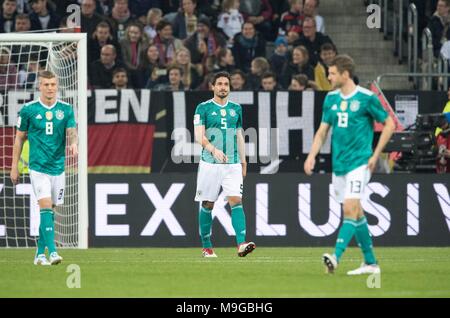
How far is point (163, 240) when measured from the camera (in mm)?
18234

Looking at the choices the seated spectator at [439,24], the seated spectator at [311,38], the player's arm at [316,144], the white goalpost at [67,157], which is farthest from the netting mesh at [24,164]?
the seated spectator at [439,24]

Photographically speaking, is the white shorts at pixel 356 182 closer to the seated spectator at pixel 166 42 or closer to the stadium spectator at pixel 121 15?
the seated spectator at pixel 166 42

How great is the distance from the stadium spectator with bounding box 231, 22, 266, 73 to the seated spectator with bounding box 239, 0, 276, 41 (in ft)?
2.82

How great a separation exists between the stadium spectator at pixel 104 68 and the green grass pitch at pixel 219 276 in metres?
4.89

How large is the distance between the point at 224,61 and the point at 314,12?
246 centimetres

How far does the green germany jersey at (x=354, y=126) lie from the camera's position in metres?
11.8

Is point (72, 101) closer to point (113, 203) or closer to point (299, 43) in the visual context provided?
point (113, 203)

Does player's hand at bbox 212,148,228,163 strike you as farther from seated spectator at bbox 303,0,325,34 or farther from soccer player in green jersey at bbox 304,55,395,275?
seated spectator at bbox 303,0,325,34

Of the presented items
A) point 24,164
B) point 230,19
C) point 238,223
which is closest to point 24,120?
point 238,223

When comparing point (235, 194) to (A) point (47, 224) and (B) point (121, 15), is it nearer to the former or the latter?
(A) point (47, 224)

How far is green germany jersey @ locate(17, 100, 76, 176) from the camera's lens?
13.7 meters

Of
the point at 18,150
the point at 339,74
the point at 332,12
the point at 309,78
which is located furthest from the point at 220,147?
the point at 332,12

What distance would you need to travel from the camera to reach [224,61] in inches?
840

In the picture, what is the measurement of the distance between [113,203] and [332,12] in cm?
797
